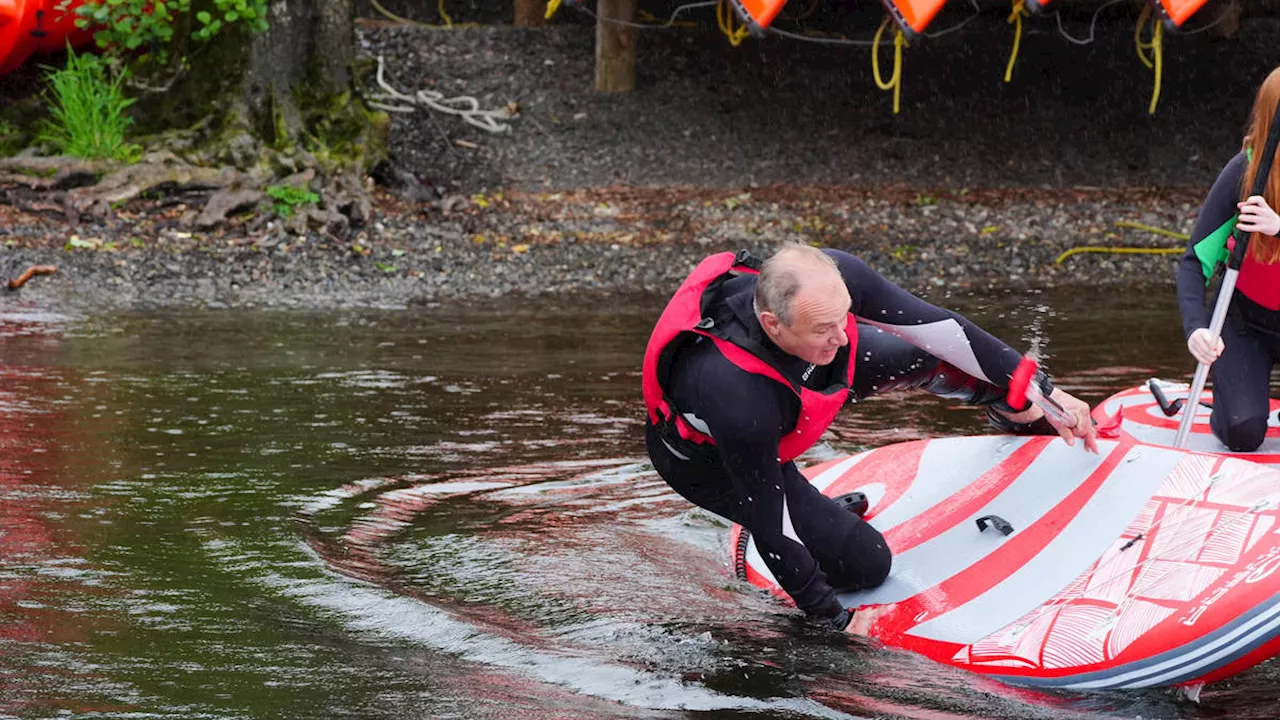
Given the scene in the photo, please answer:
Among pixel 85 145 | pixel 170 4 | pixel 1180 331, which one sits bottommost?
pixel 1180 331

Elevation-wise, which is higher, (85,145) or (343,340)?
(85,145)

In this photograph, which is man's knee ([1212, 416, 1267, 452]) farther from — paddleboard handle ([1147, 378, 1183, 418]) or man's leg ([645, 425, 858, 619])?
man's leg ([645, 425, 858, 619])

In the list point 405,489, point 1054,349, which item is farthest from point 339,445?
point 1054,349

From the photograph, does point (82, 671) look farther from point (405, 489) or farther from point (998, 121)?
point (998, 121)

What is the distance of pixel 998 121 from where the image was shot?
13.3 metres

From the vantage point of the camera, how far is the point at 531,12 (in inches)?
574

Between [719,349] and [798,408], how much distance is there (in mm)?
283

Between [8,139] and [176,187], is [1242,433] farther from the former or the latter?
[8,139]

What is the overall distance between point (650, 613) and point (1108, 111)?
10214 mm

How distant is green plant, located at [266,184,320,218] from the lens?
10.9 metres

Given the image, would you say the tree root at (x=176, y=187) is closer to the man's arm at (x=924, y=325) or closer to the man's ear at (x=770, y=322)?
the man's arm at (x=924, y=325)

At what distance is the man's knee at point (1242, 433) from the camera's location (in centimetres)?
495

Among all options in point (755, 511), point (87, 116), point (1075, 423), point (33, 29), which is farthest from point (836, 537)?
point (33, 29)

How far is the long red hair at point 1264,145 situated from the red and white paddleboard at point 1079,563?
839mm
